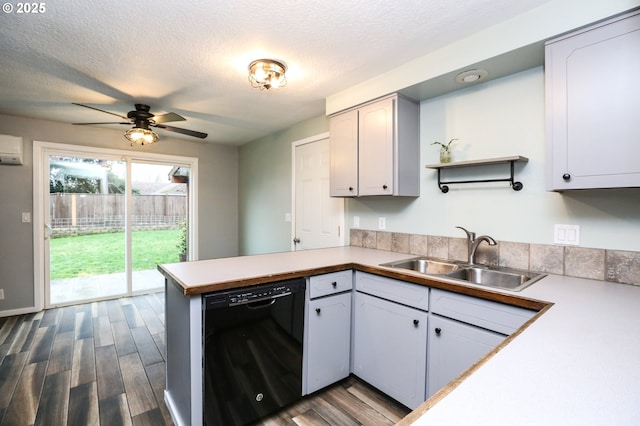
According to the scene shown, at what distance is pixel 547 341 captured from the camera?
35.5 inches

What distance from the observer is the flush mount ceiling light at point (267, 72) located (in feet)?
6.81

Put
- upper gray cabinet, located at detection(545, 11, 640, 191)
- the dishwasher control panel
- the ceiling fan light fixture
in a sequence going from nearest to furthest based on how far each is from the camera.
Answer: upper gray cabinet, located at detection(545, 11, 640, 191) < the dishwasher control panel < the ceiling fan light fixture

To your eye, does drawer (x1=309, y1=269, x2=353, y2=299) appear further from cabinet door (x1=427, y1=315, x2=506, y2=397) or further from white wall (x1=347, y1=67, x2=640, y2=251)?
white wall (x1=347, y1=67, x2=640, y2=251)

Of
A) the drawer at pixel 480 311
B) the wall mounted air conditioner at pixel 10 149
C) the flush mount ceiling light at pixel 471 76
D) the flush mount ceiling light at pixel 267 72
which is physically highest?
the flush mount ceiling light at pixel 267 72

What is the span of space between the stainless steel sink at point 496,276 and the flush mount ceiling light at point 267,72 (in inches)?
69.6

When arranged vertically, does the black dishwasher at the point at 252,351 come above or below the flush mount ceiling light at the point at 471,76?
below

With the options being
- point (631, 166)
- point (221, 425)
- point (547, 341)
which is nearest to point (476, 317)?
point (547, 341)

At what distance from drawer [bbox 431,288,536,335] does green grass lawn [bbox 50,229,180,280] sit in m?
4.06

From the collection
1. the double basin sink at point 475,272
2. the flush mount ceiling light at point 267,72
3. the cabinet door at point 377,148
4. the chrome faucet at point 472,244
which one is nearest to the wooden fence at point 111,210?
the flush mount ceiling light at point 267,72

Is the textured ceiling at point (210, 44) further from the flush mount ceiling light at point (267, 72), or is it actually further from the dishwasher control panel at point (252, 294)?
the dishwasher control panel at point (252, 294)

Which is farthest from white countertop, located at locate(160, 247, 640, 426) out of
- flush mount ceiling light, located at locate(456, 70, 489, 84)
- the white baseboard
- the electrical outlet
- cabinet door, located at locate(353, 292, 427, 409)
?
the white baseboard

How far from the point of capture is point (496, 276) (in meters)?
1.87

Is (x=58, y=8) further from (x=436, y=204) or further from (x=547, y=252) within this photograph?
(x=547, y=252)

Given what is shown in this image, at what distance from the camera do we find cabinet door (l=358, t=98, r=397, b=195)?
2.26m
